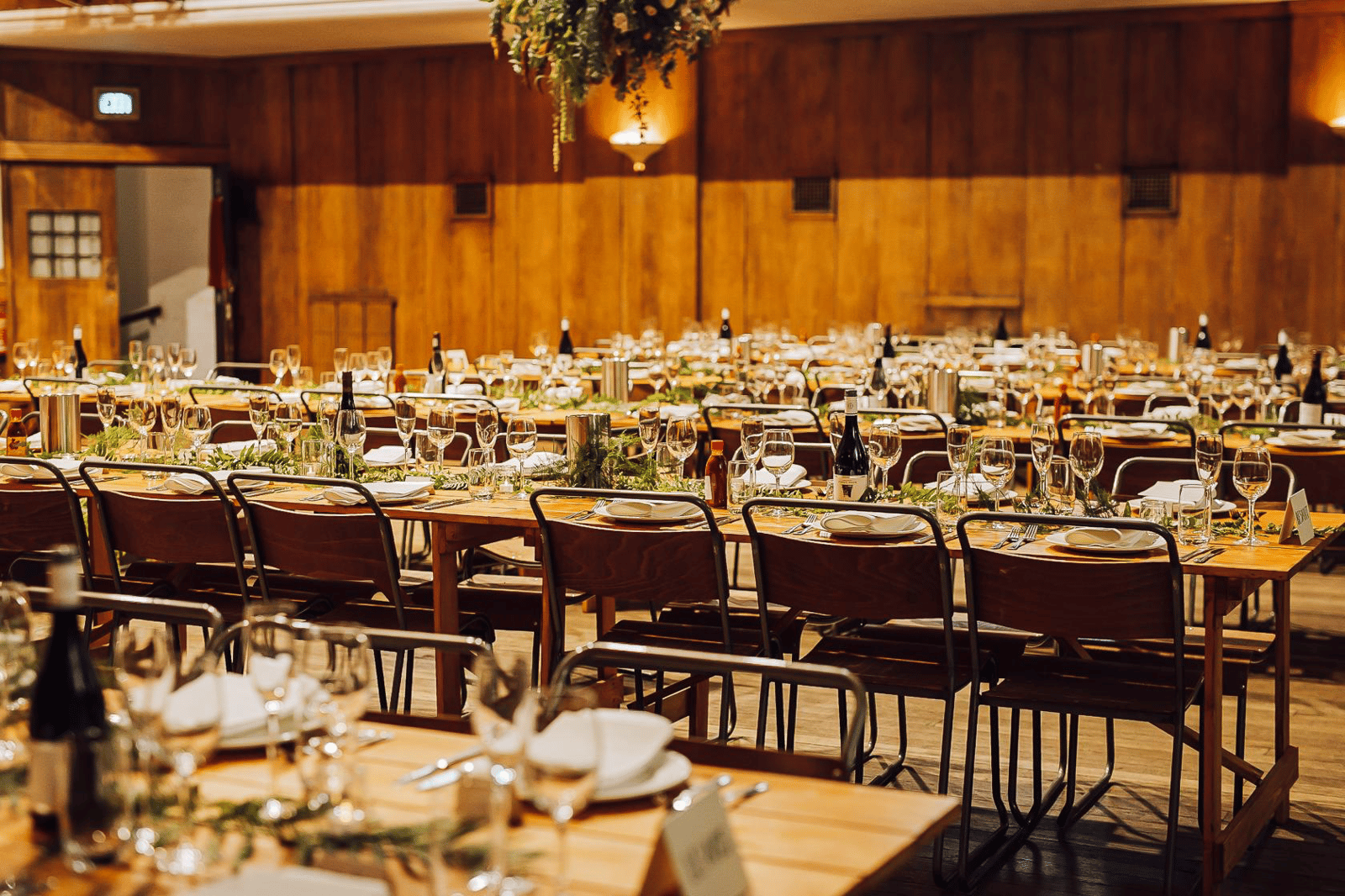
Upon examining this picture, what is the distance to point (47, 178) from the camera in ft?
45.3

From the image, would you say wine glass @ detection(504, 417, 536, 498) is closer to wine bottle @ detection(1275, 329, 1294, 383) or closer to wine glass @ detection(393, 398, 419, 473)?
→ wine glass @ detection(393, 398, 419, 473)

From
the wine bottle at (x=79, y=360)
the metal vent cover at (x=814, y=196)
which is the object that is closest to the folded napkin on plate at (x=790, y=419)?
the wine bottle at (x=79, y=360)

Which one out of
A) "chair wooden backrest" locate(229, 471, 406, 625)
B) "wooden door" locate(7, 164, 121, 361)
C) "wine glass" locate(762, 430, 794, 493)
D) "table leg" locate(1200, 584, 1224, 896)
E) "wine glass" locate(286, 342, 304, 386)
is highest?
"wooden door" locate(7, 164, 121, 361)

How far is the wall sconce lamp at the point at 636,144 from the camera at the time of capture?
42.9ft

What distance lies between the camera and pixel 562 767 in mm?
1456

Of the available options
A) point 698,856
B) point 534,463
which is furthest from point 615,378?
point 698,856

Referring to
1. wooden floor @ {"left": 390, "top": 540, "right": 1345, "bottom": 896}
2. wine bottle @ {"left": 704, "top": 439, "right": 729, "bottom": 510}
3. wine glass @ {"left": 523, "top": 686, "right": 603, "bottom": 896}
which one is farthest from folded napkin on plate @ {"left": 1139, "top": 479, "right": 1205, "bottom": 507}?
wine glass @ {"left": 523, "top": 686, "right": 603, "bottom": 896}

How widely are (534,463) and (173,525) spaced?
3.50 ft

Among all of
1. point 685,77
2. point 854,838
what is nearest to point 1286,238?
point 685,77

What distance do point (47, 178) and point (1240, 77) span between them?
9.83 m

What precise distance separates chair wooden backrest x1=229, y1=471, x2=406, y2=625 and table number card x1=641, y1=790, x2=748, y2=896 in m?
2.51

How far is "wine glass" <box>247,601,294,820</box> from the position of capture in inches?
67.9

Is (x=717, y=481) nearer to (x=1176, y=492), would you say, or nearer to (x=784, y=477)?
(x=784, y=477)

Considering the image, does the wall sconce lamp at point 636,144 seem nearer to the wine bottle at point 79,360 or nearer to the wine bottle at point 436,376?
the wine bottle at point 436,376
